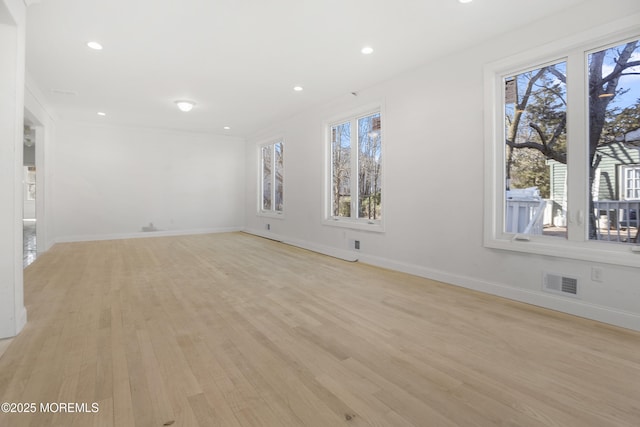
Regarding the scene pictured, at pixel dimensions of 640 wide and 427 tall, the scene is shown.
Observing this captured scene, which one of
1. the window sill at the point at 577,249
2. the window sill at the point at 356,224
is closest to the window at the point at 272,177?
the window sill at the point at 356,224

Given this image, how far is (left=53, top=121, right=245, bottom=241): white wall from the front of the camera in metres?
7.07

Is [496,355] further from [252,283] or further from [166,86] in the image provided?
[166,86]

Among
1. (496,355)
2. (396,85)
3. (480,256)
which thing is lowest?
(496,355)

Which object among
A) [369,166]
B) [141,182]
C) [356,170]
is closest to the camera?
[369,166]

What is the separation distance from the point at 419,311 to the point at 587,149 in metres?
2.07

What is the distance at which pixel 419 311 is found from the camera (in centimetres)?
285

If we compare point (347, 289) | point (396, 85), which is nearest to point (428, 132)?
point (396, 85)

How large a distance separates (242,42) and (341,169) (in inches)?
108

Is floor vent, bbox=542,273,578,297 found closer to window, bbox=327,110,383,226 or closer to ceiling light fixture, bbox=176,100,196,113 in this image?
window, bbox=327,110,383,226

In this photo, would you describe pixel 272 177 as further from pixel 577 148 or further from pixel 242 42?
pixel 577 148

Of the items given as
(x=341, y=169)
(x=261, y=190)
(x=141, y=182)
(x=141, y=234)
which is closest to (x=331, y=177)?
(x=341, y=169)

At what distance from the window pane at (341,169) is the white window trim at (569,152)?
97.3 inches

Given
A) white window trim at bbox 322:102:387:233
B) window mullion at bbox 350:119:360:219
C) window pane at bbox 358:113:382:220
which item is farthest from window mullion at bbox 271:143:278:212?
window pane at bbox 358:113:382:220

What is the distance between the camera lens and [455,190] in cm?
370
